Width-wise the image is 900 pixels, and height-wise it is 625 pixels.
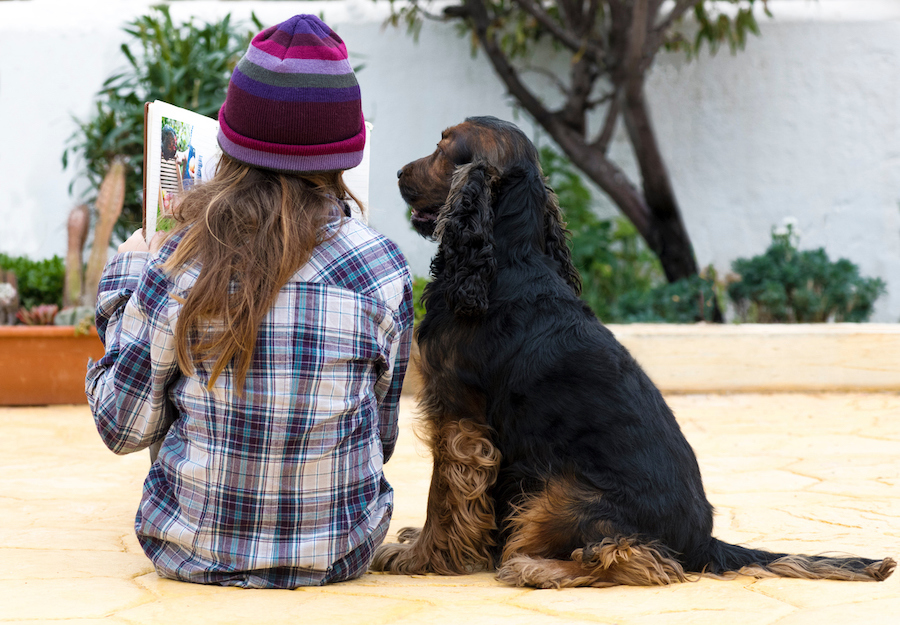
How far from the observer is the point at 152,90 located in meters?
6.87

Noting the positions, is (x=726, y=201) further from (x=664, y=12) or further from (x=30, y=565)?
(x=30, y=565)

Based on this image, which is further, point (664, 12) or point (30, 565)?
point (664, 12)

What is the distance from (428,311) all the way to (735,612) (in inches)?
47.1

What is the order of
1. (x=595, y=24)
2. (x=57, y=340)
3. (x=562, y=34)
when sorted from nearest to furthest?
1. (x=57, y=340)
2. (x=562, y=34)
3. (x=595, y=24)

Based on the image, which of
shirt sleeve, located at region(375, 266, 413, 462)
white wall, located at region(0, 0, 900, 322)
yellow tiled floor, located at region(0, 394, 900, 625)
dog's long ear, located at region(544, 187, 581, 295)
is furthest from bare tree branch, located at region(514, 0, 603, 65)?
shirt sleeve, located at region(375, 266, 413, 462)

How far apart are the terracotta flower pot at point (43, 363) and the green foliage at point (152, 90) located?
1677 millimetres

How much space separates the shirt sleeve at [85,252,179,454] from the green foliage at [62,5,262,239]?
4595 mm

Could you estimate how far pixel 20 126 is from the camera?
24.9 ft

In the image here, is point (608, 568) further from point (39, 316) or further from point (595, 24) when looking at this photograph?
point (595, 24)

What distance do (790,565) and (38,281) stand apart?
555cm

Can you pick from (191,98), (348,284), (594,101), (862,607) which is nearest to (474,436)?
(348,284)

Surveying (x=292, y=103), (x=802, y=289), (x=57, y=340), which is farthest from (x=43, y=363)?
(x=802, y=289)

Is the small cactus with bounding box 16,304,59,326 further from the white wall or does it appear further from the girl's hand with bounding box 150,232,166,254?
the girl's hand with bounding box 150,232,166,254

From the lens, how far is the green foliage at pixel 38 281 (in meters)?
6.21
